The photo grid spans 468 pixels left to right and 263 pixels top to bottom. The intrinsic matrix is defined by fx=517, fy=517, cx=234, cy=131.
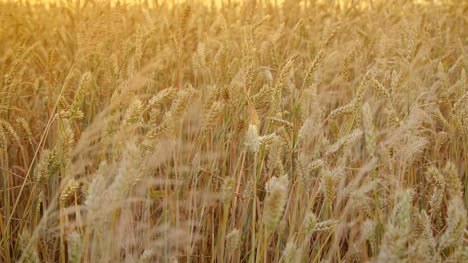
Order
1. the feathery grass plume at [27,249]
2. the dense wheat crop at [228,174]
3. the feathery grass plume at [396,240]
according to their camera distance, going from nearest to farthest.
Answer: the feathery grass plume at [396,240]
the feathery grass plume at [27,249]
the dense wheat crop at [228,174]

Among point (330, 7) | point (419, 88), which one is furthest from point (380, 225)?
point (330, 7)

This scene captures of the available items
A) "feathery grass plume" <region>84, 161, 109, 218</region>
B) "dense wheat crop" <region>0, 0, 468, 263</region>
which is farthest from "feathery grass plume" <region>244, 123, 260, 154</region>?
"feathery grass plume" <region>84, 161, 109, 218</region>

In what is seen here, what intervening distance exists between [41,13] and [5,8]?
1606mm

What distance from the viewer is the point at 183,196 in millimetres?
1437

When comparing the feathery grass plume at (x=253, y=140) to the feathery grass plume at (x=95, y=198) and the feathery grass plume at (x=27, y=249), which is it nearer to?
the feathery grass plume at (x=95, y=198)

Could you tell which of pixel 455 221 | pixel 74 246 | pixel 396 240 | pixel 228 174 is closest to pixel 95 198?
pixel 74 246

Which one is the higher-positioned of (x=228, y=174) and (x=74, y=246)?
(x=74, y=246)

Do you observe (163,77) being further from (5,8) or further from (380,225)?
(380,225)

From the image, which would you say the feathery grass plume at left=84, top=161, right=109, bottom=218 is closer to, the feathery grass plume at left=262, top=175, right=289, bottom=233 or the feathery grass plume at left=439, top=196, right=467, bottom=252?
the feathery grass plume at left=262, top=175, right=289, bottom=233

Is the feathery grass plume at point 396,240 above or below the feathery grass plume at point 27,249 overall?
above

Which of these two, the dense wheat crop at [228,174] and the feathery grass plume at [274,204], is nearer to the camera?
the feathery grass plume at [274,204]

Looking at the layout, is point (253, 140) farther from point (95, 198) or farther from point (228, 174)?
point (228, 174)

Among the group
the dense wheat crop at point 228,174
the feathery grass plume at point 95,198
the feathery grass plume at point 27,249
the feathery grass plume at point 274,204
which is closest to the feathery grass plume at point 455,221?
the dense wheat crop at point 228,174

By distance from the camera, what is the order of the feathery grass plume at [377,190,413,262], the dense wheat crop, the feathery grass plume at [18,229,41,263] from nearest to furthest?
1. the feathery grass plume at [377,190,413,262]
2. the feathery grass plume at [18,229,41,263]
3. the dense wheat crop
